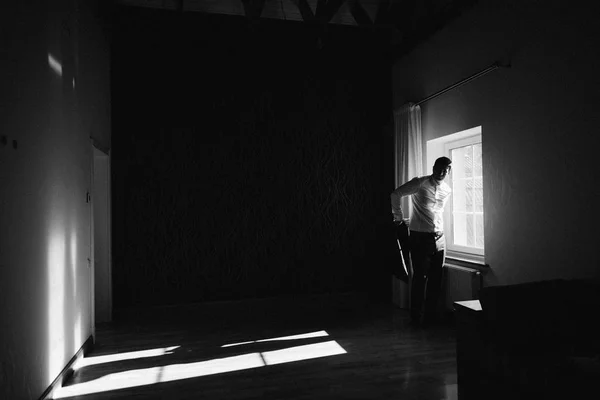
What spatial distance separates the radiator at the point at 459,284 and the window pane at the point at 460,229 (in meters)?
0.36

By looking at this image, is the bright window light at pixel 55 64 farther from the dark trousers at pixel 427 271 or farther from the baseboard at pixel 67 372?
the dark trousers at pixel 427 271

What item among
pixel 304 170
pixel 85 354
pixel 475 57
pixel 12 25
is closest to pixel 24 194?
pixel 12 25

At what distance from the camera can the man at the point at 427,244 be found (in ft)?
13.7

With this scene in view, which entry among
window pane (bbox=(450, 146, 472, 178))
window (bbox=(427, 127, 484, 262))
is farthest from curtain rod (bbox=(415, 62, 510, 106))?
window pane (bbox=(450, 146, 472, 178))

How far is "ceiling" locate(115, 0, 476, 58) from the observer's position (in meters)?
4.35

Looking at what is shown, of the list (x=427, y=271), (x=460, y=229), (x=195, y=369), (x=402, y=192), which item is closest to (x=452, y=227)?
(x=460, y=229)

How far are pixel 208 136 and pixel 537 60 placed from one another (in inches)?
132

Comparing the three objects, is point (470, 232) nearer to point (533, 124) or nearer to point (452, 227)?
point (452, 227)

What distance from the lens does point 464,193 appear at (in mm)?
4410

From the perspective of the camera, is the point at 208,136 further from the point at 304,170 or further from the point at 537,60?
the point at 537,60

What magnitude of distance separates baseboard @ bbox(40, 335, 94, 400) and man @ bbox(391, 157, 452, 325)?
295cm

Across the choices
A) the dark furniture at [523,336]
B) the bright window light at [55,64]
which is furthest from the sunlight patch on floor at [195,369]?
the bright window light at [55,64]

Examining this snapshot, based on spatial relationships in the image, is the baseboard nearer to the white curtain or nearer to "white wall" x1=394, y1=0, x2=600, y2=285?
the white curtain

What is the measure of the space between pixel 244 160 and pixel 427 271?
2384 millimetres
